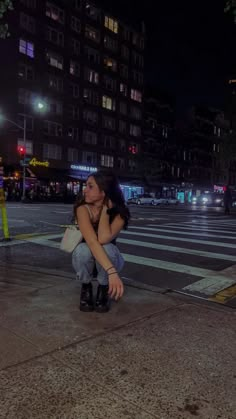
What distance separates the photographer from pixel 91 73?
56.2 m

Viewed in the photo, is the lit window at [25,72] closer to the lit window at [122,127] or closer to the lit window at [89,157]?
the lit window at [89,157]

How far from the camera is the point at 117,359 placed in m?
3.09

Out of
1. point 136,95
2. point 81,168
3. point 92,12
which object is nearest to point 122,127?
point 136,95

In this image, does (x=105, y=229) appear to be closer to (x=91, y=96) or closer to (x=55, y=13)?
(x=55, y=13)

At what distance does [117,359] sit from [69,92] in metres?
52.7

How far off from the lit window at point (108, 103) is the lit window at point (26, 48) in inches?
530

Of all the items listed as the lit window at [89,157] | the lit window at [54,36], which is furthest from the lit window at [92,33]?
the lit window at [89,157]

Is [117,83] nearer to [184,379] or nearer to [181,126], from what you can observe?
[181,126]

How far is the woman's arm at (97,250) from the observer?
356 cm

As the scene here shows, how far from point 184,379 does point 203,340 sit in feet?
2.55

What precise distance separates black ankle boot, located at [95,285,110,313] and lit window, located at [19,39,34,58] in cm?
4742

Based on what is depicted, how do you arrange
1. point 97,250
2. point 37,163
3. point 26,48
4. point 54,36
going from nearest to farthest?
point 97,250, point 26,48, point 37,163, point 54,36

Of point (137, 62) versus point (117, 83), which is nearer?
point (117, 83)

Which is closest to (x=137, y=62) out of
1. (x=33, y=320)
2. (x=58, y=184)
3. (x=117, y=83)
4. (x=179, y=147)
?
(x=117, y=83)
